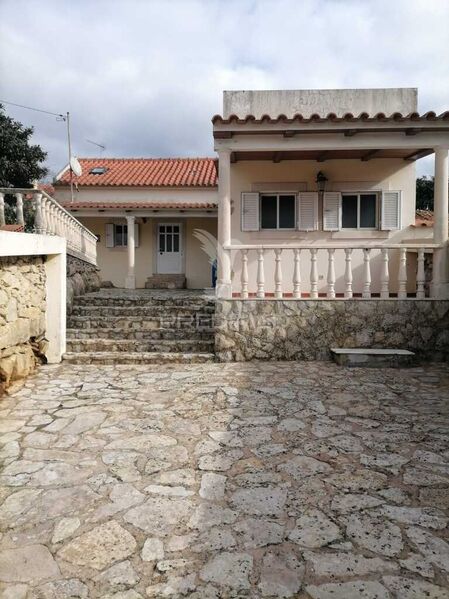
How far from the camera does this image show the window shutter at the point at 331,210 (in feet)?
27.7

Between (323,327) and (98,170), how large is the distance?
528 inches

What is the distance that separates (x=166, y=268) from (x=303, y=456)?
12130mm

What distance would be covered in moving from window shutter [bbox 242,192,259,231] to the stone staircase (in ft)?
6.71

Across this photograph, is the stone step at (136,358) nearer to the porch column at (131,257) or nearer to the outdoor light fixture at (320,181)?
the outdoor light fixture at (320,181)

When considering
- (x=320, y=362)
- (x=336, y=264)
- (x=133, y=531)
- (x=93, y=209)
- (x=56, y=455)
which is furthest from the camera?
(x=93, y=209)

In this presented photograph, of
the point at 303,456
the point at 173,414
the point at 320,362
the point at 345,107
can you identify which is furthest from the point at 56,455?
the point at 345,107

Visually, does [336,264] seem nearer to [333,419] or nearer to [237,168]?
[237,168]

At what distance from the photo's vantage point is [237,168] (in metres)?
8.53

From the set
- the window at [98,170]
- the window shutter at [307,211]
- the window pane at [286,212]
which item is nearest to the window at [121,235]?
the window at [98,170]

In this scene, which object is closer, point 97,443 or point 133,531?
point 133,531

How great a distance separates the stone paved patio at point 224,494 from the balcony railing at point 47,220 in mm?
2698

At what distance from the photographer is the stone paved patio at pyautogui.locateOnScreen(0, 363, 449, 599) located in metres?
1.89

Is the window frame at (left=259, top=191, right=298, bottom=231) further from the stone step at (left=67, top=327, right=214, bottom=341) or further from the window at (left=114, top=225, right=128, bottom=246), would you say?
the window at (left=114, top=225, right=128, bottom=246)

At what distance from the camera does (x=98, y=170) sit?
53.8 feet
